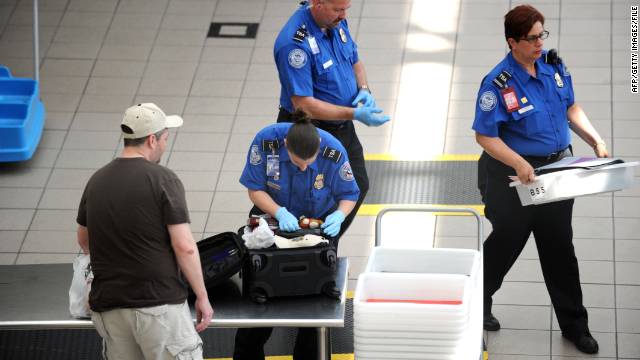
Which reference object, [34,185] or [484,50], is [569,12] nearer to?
[484,50]

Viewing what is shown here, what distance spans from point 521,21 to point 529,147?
668 millimetres

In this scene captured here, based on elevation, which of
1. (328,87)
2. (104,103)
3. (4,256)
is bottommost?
(4,256)

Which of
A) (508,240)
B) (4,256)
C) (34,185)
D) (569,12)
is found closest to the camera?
(508,240)

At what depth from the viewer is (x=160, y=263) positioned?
14.9 ft

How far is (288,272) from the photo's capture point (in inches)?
194

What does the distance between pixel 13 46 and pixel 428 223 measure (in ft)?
15.4

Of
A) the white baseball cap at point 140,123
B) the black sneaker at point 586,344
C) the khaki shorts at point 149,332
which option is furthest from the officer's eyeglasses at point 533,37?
the khaki shorts at point 149,332

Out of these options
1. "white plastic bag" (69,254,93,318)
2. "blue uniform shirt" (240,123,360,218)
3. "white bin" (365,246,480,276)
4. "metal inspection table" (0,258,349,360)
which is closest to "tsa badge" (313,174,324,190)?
"blue uniform shirt" (240,123,360,218)

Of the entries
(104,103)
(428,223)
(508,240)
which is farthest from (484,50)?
(508,240)

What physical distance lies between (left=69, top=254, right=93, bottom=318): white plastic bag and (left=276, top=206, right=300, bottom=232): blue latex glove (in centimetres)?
94

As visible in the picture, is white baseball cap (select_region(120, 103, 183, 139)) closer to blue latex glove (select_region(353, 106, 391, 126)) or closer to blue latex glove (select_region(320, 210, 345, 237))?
blue latex glove (select_region(320, 210, 345, 237))

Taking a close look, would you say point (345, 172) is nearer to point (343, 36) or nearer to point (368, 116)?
point (368, 116)

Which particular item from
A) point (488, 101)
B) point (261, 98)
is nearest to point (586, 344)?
point (488, 101)

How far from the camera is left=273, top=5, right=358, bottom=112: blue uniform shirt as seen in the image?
6.03 metres
